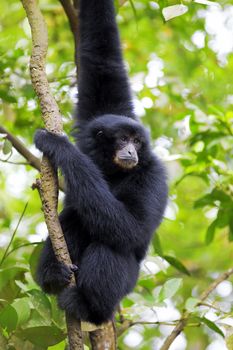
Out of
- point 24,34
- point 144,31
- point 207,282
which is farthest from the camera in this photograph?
point 207,282

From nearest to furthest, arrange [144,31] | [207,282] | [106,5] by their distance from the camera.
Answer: [106,5], [144,31], [207,282]

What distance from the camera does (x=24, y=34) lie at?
358 inches

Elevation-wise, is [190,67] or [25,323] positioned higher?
[25,323]

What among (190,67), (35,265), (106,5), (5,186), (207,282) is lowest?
(207,282)

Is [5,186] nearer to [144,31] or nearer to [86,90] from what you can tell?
[144,31]

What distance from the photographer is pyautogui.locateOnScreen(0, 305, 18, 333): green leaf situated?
4349mm

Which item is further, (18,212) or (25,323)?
(18,212)

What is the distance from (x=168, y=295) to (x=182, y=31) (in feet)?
14.4

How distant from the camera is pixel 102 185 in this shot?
5.12 m

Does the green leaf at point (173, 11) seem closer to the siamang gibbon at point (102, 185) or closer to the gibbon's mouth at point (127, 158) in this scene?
the siamang gibbon at point (102, 185)

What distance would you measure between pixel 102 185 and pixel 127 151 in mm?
602

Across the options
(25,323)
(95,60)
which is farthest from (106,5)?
(25,323)

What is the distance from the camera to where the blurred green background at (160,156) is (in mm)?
5121

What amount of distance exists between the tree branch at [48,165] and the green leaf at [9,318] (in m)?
0.40
